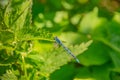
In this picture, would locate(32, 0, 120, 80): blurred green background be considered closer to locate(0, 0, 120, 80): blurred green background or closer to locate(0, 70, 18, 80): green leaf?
locate(0, 0, 120, 80): blurred green background

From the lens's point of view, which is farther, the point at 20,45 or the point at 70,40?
the point at 70,40

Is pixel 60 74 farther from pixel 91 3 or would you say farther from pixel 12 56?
pixel 91 3

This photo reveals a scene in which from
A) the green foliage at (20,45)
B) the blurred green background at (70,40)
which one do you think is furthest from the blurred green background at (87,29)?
the green foliage at (20,45)

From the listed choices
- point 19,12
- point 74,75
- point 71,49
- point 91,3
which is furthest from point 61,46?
point 91,3

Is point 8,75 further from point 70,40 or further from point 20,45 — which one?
point 70,40

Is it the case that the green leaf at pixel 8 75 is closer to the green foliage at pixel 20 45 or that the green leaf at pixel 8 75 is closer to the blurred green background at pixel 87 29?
the green foliage at pixel 20 45

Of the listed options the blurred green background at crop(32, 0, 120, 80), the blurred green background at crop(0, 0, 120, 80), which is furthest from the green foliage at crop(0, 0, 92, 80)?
the blurred green background at crop(32, 0, 120, 80)

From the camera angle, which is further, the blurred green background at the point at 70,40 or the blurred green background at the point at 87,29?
the blurred green background at the point at 87,29

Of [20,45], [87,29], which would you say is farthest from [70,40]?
[20,45]
